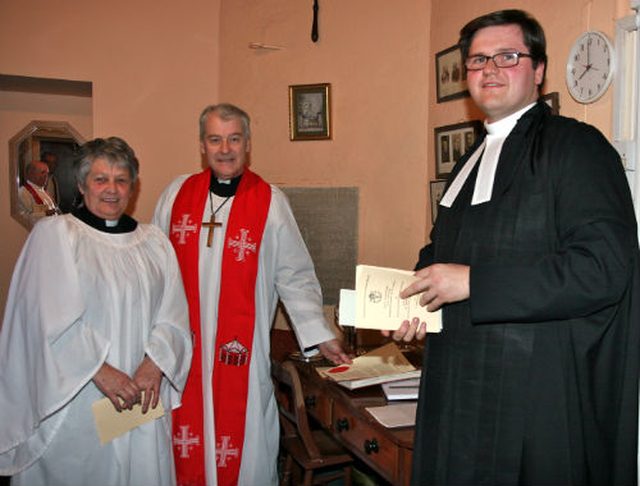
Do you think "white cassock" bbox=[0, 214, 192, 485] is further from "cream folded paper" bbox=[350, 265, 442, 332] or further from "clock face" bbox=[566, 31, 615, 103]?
"clock face" bbox=[566, 31, 615, 103]

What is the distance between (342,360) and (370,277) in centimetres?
149

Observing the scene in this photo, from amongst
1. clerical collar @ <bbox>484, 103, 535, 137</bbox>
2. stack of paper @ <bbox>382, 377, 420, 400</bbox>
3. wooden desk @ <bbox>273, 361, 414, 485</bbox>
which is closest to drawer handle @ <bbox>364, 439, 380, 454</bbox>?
wooden desk @ <bbox>273, 361, 414, 485</bbox>

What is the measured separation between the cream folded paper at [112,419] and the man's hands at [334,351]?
3.21ft

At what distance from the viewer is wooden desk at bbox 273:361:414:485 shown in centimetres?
226

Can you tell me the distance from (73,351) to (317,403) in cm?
125

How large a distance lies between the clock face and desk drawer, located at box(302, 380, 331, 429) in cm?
176

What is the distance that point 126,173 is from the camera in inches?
105

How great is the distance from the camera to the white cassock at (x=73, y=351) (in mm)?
2383

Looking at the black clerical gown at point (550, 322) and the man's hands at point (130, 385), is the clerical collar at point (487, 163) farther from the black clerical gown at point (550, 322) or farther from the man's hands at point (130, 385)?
the man's hands at point (130, 385)

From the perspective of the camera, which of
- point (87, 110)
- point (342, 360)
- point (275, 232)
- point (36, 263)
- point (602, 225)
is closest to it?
point (602, 225)

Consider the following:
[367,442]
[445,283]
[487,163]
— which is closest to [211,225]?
[367,442]

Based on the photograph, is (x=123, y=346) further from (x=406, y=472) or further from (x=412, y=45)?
(x=412, y=45)

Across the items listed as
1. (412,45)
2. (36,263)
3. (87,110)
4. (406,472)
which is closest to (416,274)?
(406,472)

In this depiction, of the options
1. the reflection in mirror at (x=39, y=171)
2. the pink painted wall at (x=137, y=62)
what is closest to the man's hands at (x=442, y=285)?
the pink painted wall at (x=137, y=62)
